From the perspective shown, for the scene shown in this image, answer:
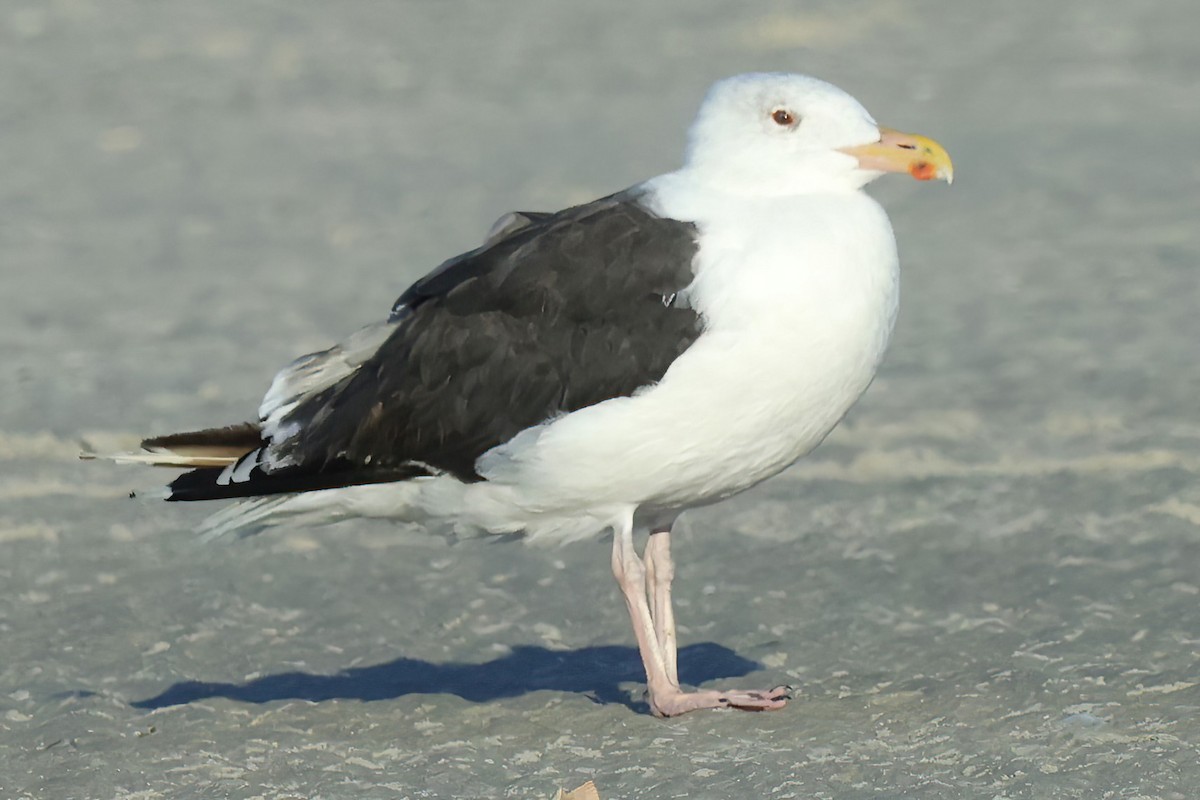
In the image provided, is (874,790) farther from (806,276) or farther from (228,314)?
(228,314)

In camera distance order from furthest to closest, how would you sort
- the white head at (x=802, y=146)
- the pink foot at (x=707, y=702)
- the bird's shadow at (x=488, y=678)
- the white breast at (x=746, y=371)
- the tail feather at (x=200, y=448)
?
the bird's shadow at (x=488, y=678) → the tail feather at (x=200, y=448) → the pink foot at (x=707, y=702) → the white head at (x=802, y=146) → the white breast at (x=746, y=371)

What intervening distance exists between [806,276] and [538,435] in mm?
949

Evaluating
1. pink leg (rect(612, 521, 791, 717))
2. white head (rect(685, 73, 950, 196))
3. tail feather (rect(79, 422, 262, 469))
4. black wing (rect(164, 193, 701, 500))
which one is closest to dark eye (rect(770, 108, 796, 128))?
white head (rect(685, 73, 950, 196))

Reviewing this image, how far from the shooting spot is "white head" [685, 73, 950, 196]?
20.2 ft

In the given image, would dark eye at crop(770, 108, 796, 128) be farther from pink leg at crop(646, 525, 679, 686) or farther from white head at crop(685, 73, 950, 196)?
pink leg at crop(646, 525, 679, 686)

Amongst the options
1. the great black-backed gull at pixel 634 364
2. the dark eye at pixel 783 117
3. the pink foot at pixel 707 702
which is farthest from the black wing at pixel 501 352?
the pink foot at pixel 707 702

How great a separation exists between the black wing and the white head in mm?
328

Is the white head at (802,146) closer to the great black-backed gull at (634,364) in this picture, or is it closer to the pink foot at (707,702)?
the great black-backed gull at (634,364)

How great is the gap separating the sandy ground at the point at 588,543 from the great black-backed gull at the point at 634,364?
29.4 inches

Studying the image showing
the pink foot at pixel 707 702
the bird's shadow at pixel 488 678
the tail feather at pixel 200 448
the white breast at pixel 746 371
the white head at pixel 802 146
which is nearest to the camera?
the white breast at pixel 746 371

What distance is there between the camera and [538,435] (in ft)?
20.0

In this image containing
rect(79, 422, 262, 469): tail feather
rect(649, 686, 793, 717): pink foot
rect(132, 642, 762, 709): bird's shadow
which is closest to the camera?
rect(649, 686, 793, 717): pink foot

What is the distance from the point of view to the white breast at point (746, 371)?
230 inches

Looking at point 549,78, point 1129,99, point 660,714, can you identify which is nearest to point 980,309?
point 1129,99
